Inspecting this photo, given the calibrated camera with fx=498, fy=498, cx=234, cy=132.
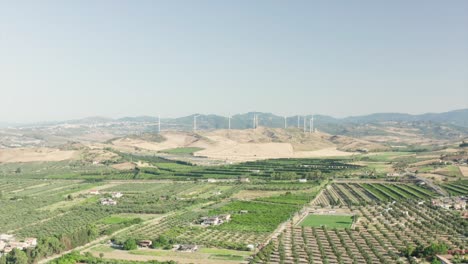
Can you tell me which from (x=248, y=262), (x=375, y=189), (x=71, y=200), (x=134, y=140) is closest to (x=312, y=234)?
(x=248, y=262)

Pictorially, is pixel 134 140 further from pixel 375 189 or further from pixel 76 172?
pixel 375 189

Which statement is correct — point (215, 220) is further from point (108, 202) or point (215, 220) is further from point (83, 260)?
point (108, 202)

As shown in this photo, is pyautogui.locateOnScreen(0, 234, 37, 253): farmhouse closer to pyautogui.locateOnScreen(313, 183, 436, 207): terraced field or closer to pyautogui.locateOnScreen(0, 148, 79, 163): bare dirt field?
pyautogui.locateOnScreen(313, 183, 436, 207): terraced field

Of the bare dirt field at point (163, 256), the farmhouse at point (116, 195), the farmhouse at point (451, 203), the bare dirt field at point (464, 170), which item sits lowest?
the farmhouse at point (116, 195)

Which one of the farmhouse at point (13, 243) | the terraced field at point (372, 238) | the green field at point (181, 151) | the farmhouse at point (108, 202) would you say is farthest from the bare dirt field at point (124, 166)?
the terraced field at point (372, 238)

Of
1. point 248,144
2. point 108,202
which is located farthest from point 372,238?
point 248,144

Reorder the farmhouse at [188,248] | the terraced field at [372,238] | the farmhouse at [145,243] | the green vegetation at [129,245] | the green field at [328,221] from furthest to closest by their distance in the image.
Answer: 1. the green field at [328,221]
2. the farmhouse at [145,243]
3. the green vegetation at [129,245]
4. the farmhouse at [188,248]
5. the terraced field at [372,238]

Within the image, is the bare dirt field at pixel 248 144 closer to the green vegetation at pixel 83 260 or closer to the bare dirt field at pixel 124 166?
the bare dirt field at pixel 124 166
